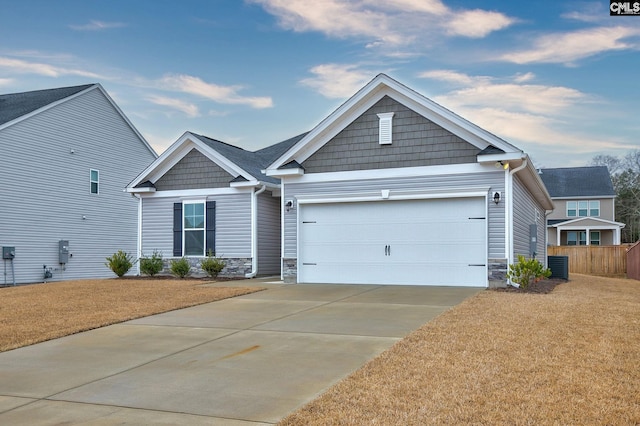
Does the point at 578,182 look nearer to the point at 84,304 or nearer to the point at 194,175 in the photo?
the point at 194,175

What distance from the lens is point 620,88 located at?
19031 mm

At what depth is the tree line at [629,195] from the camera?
48531 millimetres

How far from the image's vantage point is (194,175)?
18672 millimetres

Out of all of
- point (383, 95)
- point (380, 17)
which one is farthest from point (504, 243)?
point (380, 17)

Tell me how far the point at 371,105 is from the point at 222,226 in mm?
6492

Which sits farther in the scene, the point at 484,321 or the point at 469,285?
the point at 469,285

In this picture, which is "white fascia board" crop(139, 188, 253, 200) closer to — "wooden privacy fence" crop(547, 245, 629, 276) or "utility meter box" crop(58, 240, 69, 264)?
"utility meter box" crop(58, 240, 69, 264)

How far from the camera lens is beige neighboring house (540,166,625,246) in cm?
3625

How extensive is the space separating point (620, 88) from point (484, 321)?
14330 millimetres

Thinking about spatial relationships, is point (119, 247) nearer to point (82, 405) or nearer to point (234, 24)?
point (234, 24)

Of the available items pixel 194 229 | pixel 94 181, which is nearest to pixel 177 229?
pixel 194 229

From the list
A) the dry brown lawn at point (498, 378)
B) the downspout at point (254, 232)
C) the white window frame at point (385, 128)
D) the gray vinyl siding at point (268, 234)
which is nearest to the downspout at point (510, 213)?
the white window frame at point (385, 128)

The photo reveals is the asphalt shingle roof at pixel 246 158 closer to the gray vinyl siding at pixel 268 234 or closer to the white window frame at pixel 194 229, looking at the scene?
the gray vinyl siding at pixel 268 234
